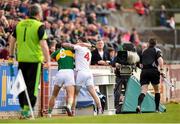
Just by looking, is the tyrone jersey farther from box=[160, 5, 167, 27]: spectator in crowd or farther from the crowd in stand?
box=[160, 5, 167, 27]: spectator in crowd

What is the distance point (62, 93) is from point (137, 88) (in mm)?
2337

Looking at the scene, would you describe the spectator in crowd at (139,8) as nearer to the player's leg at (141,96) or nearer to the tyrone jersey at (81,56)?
the player's leg at (141,96)

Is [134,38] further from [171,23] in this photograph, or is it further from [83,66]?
[83,66]

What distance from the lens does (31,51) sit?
62.2 ft

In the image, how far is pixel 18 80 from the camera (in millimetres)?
18250

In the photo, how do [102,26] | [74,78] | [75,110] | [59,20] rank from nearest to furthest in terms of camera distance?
[74,78] < [75,110] < [59,20] < [102,26]

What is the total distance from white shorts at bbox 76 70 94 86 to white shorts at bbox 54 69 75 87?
232 millimetres

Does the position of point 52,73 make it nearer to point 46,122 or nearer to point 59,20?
point 46,122

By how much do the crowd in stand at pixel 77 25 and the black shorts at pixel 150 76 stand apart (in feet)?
5.82

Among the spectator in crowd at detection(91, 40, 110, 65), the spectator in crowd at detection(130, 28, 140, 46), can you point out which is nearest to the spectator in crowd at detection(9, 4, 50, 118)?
the spectator in crowd at detection(91, 40, 110, 65)

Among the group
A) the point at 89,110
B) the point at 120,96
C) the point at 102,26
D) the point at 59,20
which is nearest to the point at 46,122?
the point at 89,110

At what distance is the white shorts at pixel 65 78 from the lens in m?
22.9

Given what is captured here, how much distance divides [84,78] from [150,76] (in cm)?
232

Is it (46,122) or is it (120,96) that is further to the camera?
(120,96)
